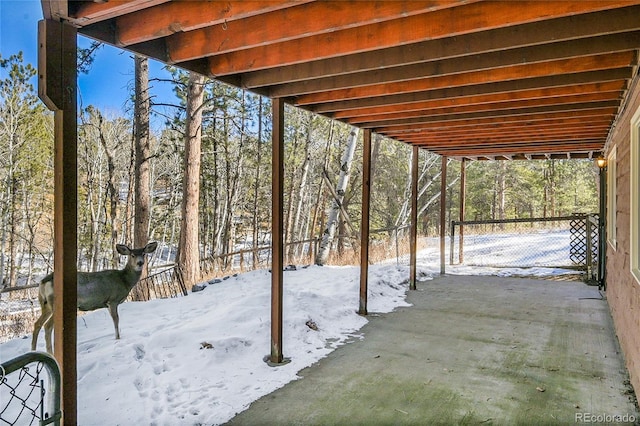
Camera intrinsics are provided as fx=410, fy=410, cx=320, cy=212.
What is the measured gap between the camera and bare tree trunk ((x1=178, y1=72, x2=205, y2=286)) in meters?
7.37

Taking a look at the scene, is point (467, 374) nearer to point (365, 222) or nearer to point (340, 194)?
point (365, 222)

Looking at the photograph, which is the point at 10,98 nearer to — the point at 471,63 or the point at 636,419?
the point at 471,63

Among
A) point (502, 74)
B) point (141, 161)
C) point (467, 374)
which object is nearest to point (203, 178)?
point (141, 161)

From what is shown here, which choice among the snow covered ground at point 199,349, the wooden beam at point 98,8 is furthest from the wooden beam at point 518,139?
the wooden beam at point 98,8

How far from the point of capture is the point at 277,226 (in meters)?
3.74

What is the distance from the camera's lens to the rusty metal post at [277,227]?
371 centimetres

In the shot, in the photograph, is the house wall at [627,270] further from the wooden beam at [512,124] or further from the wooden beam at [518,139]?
the wooden beam at [518,139]

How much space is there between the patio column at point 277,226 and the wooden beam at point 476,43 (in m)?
0.50

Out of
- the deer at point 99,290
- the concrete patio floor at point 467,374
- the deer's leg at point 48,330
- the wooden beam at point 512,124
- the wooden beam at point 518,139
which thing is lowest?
the concrete patio floor at point 467,374

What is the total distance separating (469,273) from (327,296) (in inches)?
172

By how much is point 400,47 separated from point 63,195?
2.21 m

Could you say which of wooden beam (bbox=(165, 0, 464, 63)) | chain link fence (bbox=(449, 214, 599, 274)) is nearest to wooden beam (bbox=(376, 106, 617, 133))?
wooden beam (bbox=(165, 0, 464, 63))

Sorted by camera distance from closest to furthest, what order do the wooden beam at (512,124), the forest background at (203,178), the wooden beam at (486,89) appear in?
the wooden beam at (486,89)
the wooden beam at (512,124)
the forest background at (203,178)

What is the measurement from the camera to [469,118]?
4535 millimetres
